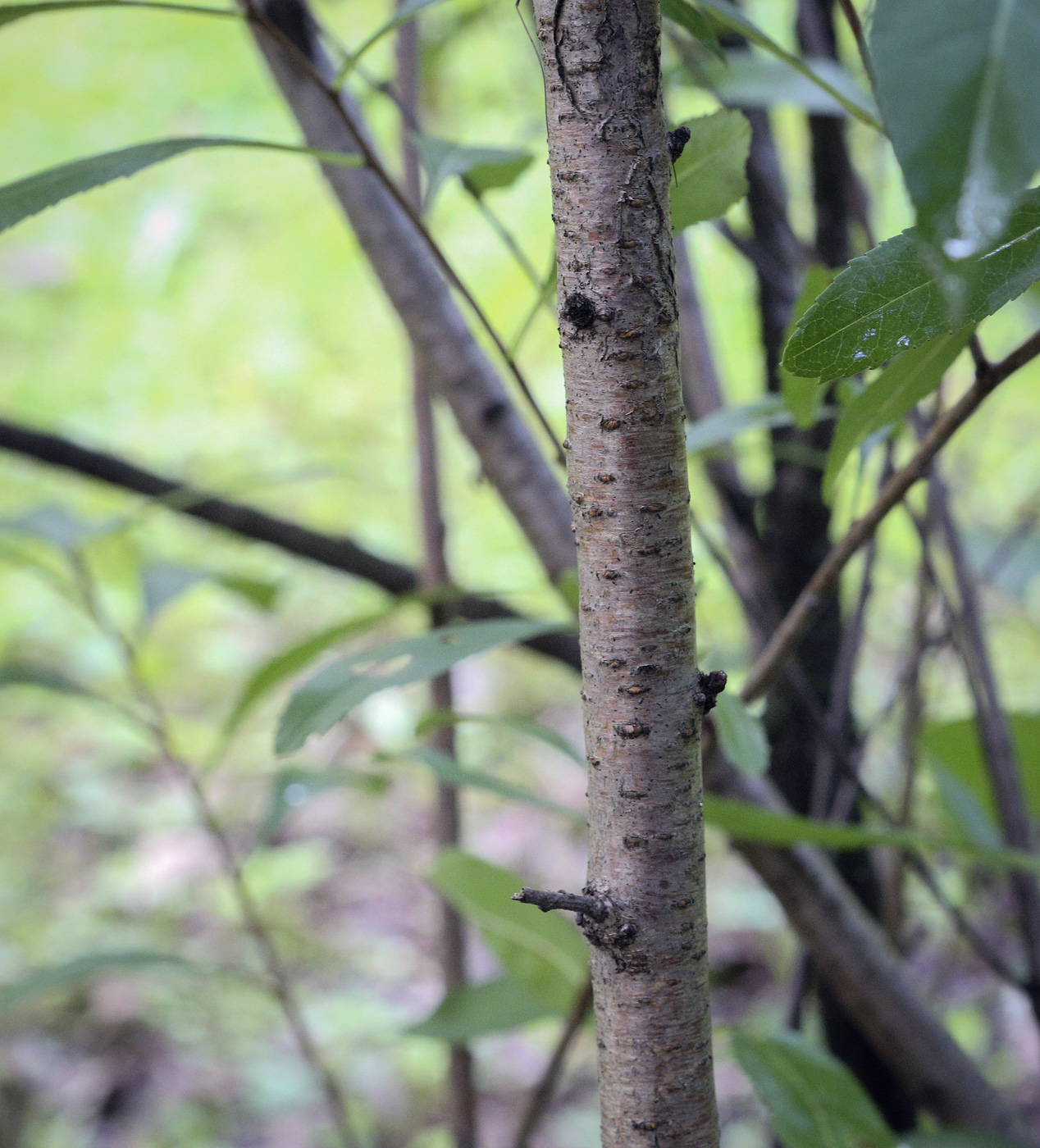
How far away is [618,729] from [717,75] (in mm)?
420

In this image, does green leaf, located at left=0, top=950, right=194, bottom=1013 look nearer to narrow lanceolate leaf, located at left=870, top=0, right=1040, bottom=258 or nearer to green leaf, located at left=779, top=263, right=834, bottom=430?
green leaf, located at left=779, top=263, right=834, bottom=430

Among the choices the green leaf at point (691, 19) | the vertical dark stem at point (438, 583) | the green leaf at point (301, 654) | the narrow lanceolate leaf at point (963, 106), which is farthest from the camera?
the vertical dark stem at point (438, 583)

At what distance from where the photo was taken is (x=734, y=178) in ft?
0.91

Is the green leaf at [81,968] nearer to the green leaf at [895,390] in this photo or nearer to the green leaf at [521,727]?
the green leaf at [521,727]

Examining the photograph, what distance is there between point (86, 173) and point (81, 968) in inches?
18.3

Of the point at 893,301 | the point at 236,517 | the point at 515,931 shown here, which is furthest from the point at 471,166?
the point at 515,931

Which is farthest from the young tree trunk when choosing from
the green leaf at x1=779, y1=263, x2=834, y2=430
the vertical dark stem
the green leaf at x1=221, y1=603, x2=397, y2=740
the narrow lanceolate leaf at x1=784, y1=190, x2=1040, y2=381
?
the vertical dark stem

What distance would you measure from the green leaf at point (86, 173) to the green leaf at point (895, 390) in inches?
6.9

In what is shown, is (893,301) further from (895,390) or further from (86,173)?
(86,173)

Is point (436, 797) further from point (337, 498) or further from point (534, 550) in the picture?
point (337, 498)

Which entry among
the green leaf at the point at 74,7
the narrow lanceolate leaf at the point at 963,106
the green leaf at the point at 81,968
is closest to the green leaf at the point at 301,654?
the green leaf at the point at 81,968

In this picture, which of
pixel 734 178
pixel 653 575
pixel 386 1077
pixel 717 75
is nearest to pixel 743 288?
pixel 717 75

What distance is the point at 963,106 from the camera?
12 cm

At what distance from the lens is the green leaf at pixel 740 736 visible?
305 mm
